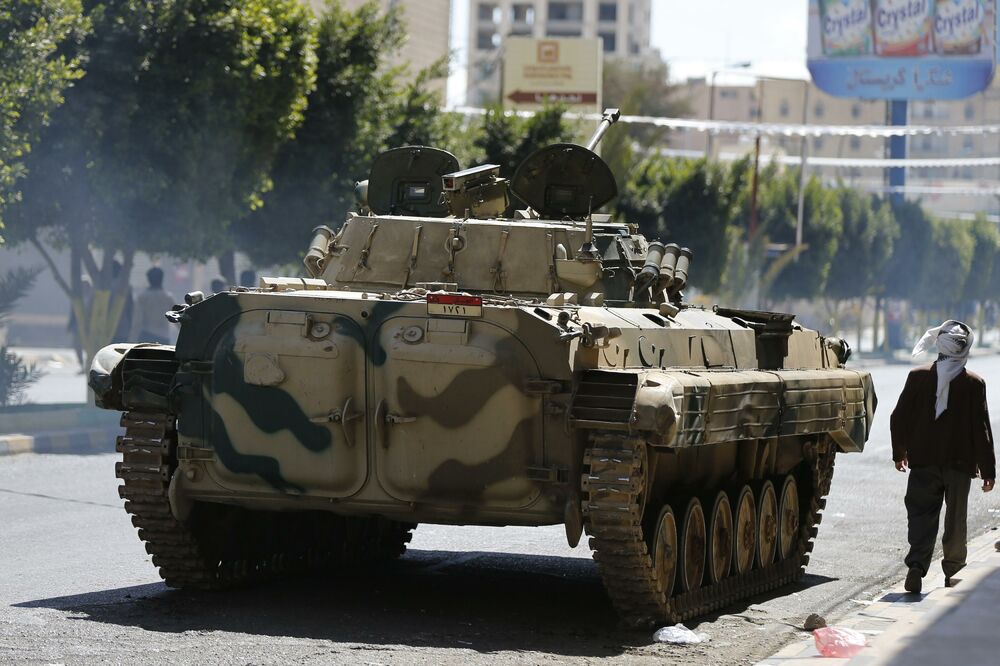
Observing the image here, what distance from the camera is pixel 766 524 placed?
469 inches

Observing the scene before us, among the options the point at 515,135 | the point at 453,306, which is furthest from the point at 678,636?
the point at 515,135

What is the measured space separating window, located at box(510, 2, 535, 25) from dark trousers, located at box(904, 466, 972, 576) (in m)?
127

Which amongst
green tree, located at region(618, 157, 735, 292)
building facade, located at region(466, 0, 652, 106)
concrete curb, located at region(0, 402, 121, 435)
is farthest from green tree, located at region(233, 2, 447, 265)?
building facade, located at region(466, 0, 652, 106)

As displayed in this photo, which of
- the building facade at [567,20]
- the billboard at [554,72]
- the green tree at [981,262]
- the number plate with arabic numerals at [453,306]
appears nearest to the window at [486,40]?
the building facade at [567,20]

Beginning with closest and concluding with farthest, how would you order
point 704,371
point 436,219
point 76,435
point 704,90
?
point 704,371, point 436,219, point 76,435, point 704,90

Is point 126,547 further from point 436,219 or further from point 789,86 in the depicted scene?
point 789,86

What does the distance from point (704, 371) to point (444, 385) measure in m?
1.68

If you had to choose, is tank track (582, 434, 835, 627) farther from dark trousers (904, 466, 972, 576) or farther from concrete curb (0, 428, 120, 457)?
concrete curb (0, 428, 120, 457)

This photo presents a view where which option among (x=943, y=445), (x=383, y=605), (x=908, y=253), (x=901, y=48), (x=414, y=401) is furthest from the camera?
(x=908, y=253)

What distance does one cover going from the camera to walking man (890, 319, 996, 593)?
34.5ft

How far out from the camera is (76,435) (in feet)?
68.4

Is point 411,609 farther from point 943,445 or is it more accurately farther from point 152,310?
point 152,310

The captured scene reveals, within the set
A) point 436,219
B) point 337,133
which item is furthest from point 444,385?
point 337,133

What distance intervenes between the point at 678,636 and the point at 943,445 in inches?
87.9
